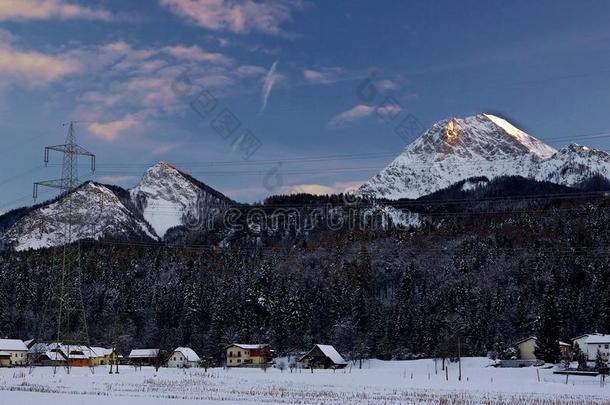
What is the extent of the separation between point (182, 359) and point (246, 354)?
1071 cm

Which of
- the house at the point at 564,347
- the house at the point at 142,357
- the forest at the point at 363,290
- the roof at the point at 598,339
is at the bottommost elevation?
the house at the point at 142,357

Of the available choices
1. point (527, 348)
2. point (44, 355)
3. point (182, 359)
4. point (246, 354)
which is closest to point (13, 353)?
point (44, 355)

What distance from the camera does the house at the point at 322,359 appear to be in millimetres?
101056

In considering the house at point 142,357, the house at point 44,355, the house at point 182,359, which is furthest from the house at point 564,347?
the house at point 44,355

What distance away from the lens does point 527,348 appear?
99.4 meters

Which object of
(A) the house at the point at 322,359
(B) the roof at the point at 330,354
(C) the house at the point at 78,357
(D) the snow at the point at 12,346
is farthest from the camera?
(D) the snow at the point at 12,346

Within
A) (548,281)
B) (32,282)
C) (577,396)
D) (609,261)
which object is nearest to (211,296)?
(32,282)

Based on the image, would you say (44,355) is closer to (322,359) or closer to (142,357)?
(142,357)

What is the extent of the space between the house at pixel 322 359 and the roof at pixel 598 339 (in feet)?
119

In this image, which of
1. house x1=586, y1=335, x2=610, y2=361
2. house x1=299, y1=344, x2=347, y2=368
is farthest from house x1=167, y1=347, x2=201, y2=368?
→ house x1=586, y1=335, x2=610, y2=361

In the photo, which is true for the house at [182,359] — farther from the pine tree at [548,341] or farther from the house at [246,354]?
the pine tree at [548,341]

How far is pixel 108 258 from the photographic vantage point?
18388cm

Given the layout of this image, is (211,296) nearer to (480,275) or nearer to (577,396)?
(480,275)

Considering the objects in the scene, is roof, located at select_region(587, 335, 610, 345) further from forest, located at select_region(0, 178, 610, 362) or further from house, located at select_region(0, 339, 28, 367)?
house, located at select_region(0, 339, 28, 367)
